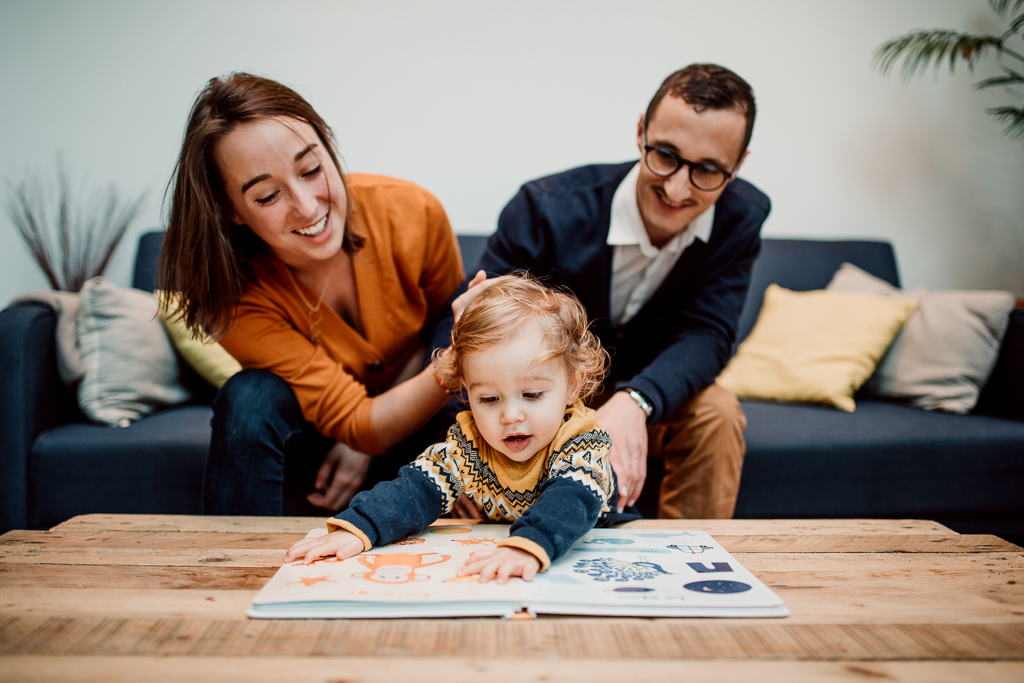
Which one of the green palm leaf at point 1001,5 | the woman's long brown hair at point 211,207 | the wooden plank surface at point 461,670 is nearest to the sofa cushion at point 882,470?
the wooden plank surface at point 461,670

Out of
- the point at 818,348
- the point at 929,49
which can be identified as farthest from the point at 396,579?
the point at 929,49

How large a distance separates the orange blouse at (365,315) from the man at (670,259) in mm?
155

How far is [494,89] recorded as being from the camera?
2.36 metres

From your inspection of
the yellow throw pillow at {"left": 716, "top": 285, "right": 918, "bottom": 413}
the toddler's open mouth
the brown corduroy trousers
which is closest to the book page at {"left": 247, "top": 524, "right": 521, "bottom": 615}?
the toddler's open mouth

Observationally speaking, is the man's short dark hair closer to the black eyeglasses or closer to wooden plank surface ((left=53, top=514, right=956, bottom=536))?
the black eyeglasses

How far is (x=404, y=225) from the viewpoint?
1386mm

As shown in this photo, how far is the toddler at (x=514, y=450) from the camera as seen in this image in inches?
32.3

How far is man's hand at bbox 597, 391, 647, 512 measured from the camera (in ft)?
3.66

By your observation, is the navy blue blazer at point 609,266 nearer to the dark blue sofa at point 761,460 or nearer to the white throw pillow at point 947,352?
the dark blue sofa at point 761,460

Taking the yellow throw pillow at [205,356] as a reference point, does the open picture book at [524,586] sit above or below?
above

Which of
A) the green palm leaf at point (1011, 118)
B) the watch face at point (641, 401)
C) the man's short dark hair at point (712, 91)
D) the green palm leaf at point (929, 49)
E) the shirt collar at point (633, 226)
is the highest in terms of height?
the green palm leaf at point (929, 49)

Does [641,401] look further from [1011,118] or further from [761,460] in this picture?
[1011,118]

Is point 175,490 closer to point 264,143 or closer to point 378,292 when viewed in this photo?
point 378,292

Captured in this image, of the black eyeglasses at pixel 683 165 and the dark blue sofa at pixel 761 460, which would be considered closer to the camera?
the black eyeglasses at pixel 683 165
